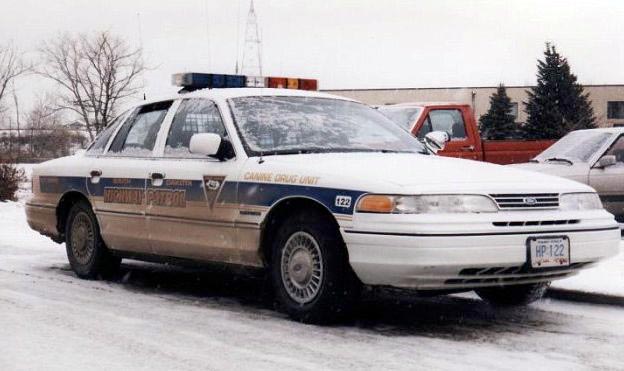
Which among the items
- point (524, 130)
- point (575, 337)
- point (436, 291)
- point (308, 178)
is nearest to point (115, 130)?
point (308, 178)

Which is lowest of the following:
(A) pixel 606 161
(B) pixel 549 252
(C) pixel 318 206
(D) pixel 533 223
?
(B) pixel 549 252

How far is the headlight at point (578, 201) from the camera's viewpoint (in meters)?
6.64

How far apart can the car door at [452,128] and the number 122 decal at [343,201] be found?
314 inches

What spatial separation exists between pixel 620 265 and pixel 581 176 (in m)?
4.28

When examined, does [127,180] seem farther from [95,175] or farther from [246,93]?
[246,93]

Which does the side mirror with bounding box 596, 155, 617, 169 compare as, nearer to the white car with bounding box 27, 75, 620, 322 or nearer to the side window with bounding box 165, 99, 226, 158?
the white car with bounding box 27, 75, 620, 322

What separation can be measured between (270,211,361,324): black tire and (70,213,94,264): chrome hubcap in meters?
2.74

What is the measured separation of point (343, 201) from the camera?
249 inches

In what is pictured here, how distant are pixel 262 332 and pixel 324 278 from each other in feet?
1.65

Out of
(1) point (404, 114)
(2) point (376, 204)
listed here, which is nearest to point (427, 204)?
(2) point (376, 204)

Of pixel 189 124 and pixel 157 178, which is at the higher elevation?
pixel 189 124

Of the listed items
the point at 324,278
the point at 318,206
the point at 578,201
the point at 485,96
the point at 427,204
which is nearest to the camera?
the point at 427,204

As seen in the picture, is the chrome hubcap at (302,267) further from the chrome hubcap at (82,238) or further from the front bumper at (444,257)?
the chrome hubcap at (82,238)

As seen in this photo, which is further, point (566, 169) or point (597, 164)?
point (597, 164)
